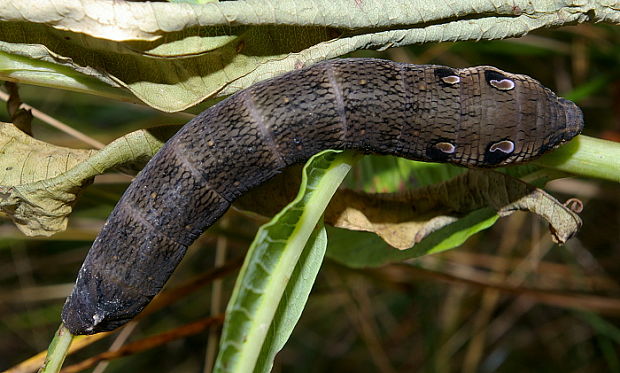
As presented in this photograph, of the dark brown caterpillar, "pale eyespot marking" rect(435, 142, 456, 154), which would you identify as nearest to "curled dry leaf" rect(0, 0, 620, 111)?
the dark brown caterpillar

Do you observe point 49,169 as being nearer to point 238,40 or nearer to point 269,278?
point 238,40

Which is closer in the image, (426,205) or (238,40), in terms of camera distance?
(238,40)

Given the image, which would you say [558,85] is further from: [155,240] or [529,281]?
[155,240]

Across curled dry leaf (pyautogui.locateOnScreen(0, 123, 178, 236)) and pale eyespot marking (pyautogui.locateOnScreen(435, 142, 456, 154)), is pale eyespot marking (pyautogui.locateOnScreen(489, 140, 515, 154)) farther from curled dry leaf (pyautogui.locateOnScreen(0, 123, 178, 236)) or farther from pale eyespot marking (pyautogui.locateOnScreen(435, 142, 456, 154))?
curled dry leaf (pyautogui.locateOnScreen(0, 123, 178, 236))

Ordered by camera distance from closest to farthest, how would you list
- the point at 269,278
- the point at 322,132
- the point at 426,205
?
the point at 269,278 → the point at 322,132 → the point at 426,205

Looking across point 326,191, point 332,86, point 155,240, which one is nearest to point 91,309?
point 155,240

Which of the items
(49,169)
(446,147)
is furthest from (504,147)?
(49,169)
